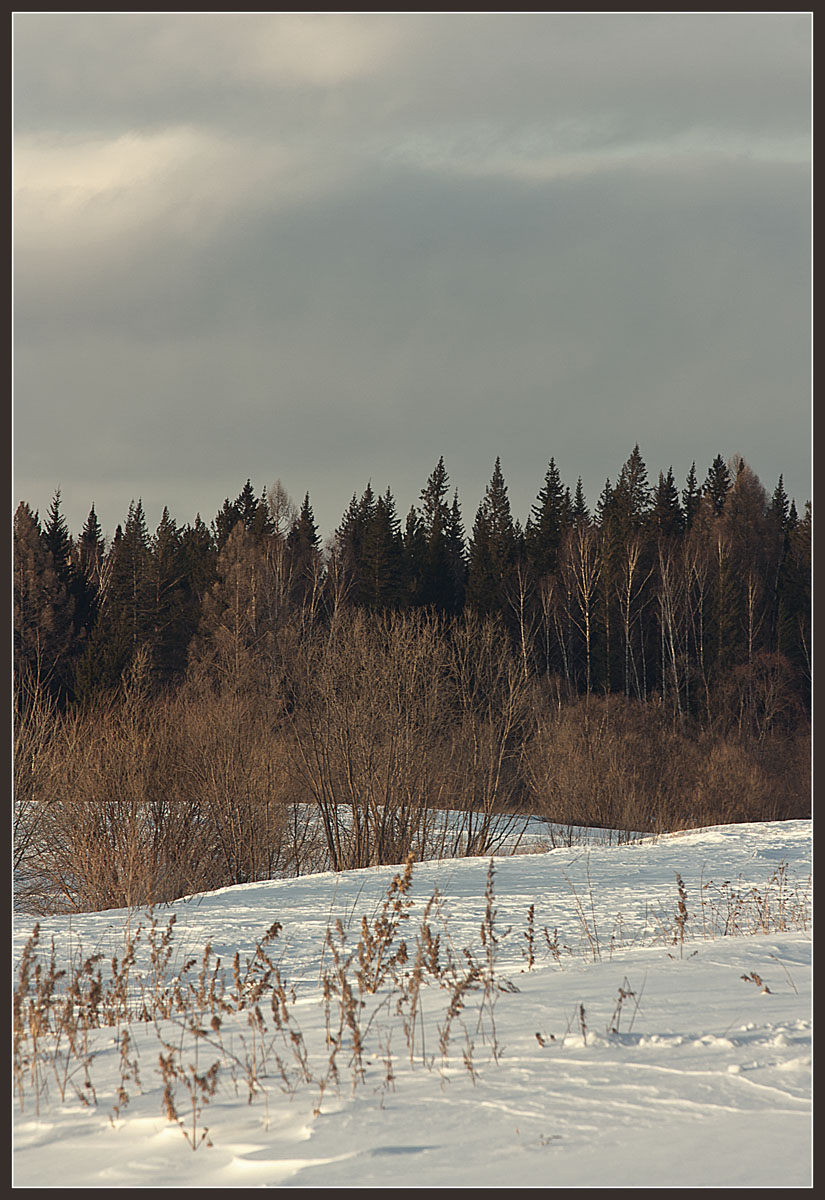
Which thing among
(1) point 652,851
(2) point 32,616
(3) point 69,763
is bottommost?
(1) point 652,851

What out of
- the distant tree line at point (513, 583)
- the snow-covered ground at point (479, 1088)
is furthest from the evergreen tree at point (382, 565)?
the snow-covered ground at point (479, 1088)

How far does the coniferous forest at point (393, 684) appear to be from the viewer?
20.5 meters

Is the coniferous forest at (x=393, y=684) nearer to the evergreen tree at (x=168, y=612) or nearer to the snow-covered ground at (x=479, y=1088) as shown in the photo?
the evergreen tree at (x=168, y=612)

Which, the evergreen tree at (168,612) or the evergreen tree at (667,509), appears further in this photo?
the evergreen tree at (667,509)

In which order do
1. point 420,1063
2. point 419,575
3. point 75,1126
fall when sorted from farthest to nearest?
point 419,575, point 420,1063, point 75,1126

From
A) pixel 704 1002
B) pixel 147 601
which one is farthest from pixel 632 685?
pixel 704 1002

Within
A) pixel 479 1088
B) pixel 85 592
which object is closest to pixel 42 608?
pixel 85 592

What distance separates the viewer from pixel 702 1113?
367 cm

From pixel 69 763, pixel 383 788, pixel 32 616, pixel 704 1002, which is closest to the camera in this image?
pixel 704 1002

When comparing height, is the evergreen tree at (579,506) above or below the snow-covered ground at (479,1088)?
above

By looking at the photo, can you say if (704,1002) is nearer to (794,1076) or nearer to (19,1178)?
(794,1076)

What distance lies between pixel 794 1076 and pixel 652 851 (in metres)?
14.4

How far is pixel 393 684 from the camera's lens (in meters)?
21.7

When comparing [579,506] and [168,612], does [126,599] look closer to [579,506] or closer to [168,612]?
[168,612]
